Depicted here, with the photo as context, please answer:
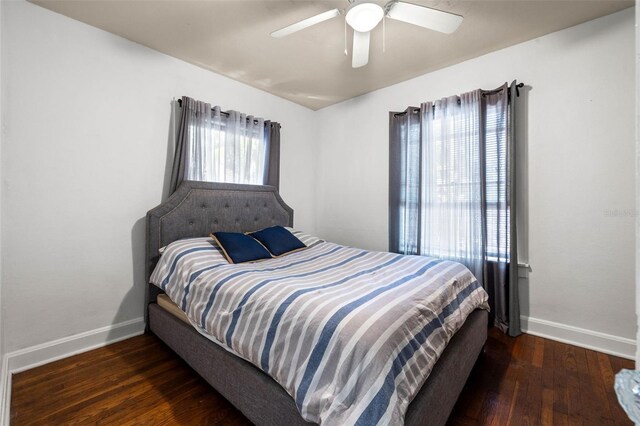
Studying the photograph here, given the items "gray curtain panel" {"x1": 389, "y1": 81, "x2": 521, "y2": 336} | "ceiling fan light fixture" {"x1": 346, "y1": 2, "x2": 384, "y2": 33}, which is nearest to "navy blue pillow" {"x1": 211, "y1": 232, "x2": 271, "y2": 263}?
"gray curtain panel" {"x1": 389, "y1": 81, "x2": 521, "y2": 336}

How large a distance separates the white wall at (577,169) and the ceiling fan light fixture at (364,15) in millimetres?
1525

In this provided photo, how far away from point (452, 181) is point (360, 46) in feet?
5.21

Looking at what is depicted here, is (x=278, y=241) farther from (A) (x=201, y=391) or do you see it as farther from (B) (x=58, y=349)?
(B) (x=58, y=349)

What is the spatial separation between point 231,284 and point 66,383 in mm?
1312

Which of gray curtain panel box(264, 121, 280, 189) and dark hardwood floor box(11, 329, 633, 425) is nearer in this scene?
dark hardwood floor box(11, 329, 633, 425)

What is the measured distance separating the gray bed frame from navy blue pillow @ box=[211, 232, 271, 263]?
0.44 metres

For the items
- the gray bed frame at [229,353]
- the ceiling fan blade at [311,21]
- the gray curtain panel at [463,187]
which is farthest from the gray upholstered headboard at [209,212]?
the ceiling fan blade at [311,21]

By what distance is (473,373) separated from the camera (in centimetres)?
191

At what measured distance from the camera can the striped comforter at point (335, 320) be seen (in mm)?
1064

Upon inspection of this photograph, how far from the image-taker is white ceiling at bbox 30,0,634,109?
6.61 ft

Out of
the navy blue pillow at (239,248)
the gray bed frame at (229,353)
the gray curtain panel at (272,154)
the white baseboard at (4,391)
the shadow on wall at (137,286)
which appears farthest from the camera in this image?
the gray curtain panel at (272,154)

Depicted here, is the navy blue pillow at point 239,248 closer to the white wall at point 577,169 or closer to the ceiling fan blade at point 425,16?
the ceiling fan blade at point 425,16

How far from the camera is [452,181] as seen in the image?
9.23 ft

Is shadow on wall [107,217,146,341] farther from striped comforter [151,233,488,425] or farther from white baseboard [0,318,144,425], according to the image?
striped comforter [151,233,488,425]
